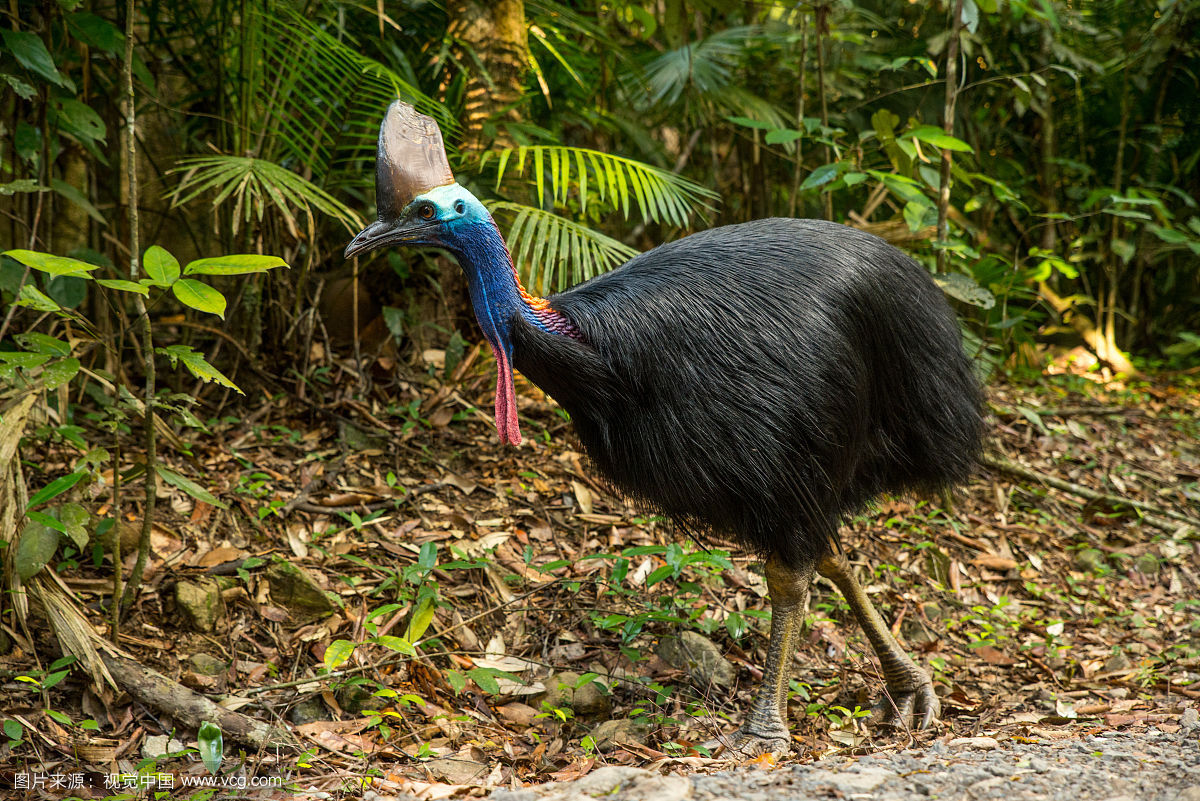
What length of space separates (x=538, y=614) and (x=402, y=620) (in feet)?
1.57

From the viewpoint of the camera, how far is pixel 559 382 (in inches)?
101

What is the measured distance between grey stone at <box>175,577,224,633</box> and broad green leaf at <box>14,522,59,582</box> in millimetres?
458

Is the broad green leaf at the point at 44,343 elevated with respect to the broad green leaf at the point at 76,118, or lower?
lower

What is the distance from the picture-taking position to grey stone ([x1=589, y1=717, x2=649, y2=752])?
2791 mm

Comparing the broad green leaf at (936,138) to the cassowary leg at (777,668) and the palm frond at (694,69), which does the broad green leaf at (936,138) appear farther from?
the cassowary leg at (777,668)

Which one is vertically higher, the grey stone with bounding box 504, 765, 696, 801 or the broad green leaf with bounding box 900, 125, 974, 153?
the broad green leaf with bounding box 900, 125, 974, 153

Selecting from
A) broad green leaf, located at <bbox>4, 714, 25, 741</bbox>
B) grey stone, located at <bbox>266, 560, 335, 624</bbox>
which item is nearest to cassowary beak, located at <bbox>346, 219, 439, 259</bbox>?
grey stone, located at <bbox>266, 560, 335, 624</bbox>

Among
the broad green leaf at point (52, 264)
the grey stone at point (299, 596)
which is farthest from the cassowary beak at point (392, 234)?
the grey stone at point (299, 596)

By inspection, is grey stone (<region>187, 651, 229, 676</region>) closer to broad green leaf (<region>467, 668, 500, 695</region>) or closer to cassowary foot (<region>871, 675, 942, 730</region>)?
broad green leaf (<region>467, 668, 500, 695</region>)

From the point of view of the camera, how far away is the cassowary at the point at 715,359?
252 centimetres

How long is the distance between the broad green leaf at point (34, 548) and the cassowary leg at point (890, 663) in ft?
7.24

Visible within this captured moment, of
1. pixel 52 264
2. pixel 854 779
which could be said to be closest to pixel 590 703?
pixel 854 779

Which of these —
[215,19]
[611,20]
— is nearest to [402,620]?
[215,19]

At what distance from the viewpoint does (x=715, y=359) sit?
255 centimetres
